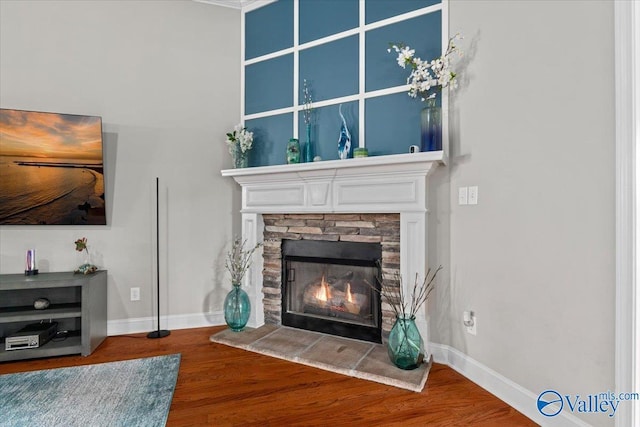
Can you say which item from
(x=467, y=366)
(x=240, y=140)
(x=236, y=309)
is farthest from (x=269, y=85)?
(x=467, y=366)

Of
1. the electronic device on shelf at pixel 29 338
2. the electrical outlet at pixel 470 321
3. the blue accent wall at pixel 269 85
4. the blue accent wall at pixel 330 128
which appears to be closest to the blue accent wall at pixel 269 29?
the blue accent wall at pixel 269 85

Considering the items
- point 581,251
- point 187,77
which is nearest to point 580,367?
point 581,251

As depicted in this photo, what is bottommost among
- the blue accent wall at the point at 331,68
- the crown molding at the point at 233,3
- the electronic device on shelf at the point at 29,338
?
the electronic device on shelf at the point at 29,338

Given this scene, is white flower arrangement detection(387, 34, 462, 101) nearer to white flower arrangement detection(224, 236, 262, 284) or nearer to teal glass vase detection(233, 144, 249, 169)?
teal glass vase detection(233, 144, 249, 169)

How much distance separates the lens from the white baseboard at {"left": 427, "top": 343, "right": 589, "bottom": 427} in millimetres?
1680

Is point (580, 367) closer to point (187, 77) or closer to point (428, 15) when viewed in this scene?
point (428, 15)

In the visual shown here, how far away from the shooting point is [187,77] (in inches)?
129

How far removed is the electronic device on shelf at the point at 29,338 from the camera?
251 centimetres

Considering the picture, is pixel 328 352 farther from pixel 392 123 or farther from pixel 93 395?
pixel 392 123

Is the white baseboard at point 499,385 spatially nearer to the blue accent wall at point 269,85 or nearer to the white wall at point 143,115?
the white wall at point 143,115

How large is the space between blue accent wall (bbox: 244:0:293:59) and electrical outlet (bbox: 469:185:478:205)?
2.09 m

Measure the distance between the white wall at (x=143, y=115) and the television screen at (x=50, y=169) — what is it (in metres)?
0.14

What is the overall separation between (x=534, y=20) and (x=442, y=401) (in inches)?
86.8

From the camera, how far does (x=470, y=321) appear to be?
2266mm
